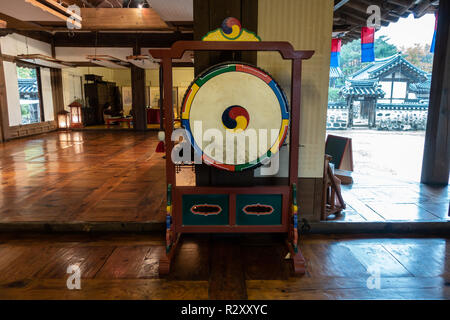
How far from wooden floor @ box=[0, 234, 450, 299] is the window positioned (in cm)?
809

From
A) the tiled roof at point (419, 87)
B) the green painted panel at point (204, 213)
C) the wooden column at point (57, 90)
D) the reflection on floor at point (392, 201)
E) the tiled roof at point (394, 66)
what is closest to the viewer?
the green painted panel at point (204, 213)

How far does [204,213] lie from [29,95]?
9.68 m

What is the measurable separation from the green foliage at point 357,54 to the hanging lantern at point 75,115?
38.6ft

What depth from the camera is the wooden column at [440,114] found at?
154 inches

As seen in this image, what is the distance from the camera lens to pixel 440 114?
406 centimetres

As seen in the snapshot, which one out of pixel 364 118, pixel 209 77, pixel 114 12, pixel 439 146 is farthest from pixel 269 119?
pixel 364 118

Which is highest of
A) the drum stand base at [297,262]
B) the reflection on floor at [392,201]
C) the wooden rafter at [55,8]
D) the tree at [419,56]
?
the tree at [419,56]

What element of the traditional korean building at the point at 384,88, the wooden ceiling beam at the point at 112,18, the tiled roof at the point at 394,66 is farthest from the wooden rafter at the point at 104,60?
the tiled roof at the point at 394,66

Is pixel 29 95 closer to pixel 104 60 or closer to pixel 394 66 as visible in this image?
pixel 104 60

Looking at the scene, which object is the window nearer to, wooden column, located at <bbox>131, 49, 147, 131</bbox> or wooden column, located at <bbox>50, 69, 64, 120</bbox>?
wooden column, located at <bbox>50, 69, 64, 120</bbox>

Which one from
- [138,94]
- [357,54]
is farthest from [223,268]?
[357,54]

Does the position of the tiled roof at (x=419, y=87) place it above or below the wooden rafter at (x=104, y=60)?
below

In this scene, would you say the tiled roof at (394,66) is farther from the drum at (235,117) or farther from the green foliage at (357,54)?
the drum at (235,117)

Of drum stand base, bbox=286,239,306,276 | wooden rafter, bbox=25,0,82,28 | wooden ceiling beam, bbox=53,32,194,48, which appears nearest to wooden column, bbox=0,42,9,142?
wooden ceiling beam, bbox=53,32,194,48
